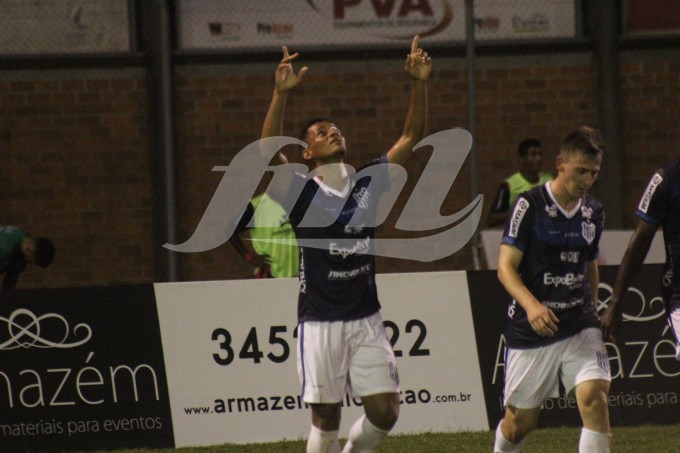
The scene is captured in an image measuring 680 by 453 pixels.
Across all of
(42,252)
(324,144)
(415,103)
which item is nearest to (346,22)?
(42,252)

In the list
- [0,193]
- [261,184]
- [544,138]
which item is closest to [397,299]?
[261,184]

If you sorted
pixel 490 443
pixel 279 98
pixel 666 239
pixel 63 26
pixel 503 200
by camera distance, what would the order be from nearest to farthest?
1. pixel 279 98
2. pixel 666 239
3. pixel 490 443
4. pixel 503 200
5. pixel 63 26

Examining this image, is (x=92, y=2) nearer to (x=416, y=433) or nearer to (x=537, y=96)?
(x=537, y=96)

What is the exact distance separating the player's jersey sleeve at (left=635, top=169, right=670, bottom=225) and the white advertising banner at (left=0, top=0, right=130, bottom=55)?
7.27 metres

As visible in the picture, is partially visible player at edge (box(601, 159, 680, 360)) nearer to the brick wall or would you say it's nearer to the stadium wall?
the stadium wall

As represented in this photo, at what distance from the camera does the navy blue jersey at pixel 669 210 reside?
620cm

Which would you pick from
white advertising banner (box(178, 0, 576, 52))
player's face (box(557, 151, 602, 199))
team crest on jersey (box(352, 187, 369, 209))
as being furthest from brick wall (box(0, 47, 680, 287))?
player's face (box(557, 151, 602, 199))

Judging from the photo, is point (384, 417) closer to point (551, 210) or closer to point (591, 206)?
point (551, 210)

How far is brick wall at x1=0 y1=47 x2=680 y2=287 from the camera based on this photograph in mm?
12148

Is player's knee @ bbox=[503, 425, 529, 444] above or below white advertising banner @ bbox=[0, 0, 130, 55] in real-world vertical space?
below

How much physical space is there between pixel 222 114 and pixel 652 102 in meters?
4.53

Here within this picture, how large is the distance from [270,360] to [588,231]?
3.18 meters

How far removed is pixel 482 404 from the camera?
8.66 m

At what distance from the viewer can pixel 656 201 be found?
20.4 ft
